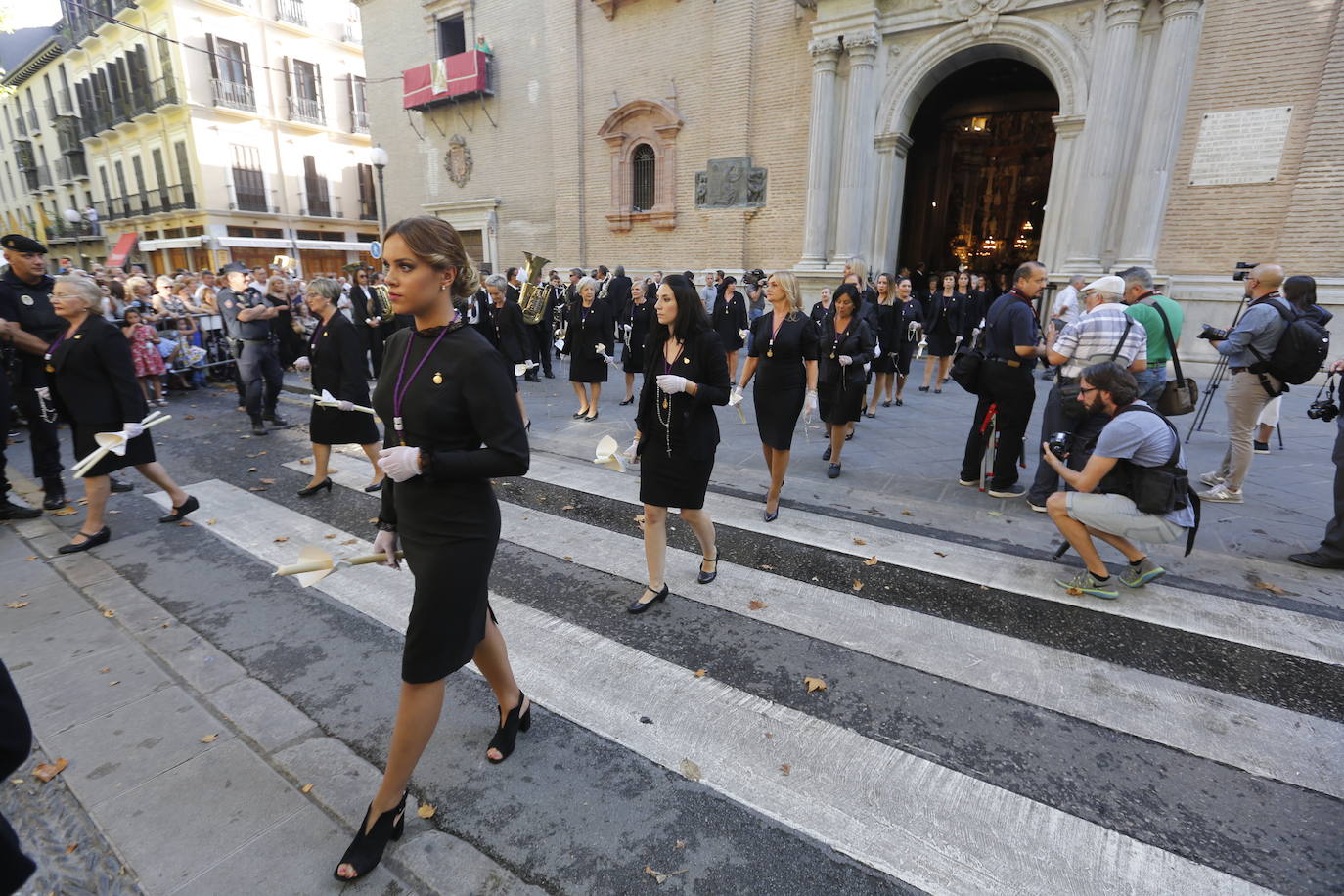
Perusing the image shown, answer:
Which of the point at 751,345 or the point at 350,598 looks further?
the point at 751,345

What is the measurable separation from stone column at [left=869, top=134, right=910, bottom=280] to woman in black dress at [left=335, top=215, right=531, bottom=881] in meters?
14.9

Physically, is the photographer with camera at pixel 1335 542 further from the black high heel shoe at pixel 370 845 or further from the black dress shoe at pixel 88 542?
the black dress shoe at pixel 88 542

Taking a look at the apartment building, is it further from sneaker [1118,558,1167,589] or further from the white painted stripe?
sneaker [1118,558,1167,589]

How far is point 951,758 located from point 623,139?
1940 centimetres

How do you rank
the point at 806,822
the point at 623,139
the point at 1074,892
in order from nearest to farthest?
the point at 1074,892
the point at 806,822
the point at 623,139

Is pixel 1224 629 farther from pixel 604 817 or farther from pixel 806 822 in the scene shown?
pixel 604 817

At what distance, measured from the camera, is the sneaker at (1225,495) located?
587 centimetres

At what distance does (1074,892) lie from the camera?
2.13 metres

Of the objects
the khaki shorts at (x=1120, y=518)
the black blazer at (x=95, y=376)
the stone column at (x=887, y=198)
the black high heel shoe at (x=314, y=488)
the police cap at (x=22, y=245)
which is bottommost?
the black high heel shoe at (x=314, y=488)

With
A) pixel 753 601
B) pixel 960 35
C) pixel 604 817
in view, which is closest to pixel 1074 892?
pixel 604 817

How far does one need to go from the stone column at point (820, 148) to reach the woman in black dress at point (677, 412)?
12796 millimetres

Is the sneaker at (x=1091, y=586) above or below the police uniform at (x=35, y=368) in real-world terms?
below

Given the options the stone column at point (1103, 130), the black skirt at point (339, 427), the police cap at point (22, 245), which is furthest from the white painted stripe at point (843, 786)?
the stone column at point (1103, 130)

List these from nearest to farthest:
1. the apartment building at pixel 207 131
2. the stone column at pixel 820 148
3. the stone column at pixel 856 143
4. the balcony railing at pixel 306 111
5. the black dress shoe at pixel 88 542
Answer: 1. the black dress shoe at pixel 88 542
2. the stone column at pixel 856 143
3. the stone column at pixel 820 148
4. the apartment building at pixel 207 131
5. the balcony railing at pixel 306 111
